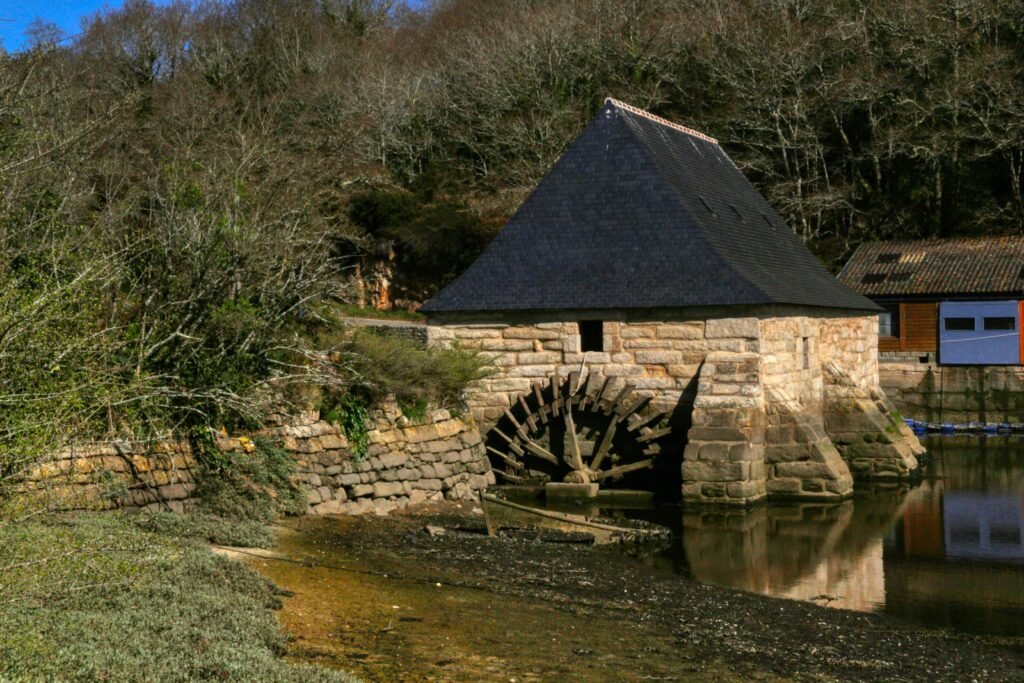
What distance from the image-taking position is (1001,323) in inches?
1083

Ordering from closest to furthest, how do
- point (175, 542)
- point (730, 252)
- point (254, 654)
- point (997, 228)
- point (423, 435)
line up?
point (254, 654), point (175, 542), point (423, 435), point (730, 252), point (997, 228)

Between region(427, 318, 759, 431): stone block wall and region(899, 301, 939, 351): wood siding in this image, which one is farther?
region(899, 301, 939, 351): wood siding

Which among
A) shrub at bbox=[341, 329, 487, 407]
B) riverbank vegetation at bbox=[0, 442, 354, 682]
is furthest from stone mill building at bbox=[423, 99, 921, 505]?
riverbank vegetation at bbox=[0, 442, 354, 682]

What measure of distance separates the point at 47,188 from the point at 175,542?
4407 millimetres

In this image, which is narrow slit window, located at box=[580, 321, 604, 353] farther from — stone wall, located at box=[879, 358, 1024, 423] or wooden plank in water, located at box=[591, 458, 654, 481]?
stone wall, located at box=[879, 358, 1024, 423]

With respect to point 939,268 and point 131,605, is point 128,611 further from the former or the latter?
point 939,268

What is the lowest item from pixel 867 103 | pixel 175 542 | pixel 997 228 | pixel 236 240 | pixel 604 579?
pixel 604 579

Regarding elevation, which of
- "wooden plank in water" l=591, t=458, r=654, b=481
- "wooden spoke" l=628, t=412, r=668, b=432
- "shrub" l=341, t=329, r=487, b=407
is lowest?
"wooden plank in water" l=591, t=458, r=654, b=481

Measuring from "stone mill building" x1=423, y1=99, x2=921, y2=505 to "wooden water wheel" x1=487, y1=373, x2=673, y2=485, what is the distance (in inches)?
1.0

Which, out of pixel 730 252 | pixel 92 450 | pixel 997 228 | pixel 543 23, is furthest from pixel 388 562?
pixel 543 23

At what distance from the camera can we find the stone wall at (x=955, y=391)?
26.8 meters

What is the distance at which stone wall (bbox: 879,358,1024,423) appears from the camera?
26.8 m

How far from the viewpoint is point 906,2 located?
33.4m

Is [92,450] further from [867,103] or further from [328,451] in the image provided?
[867,103]
